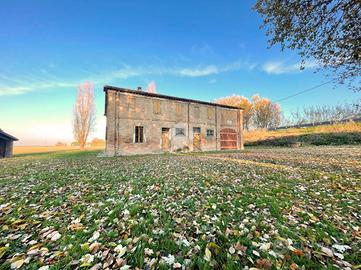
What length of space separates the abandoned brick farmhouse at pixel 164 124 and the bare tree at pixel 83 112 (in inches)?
678

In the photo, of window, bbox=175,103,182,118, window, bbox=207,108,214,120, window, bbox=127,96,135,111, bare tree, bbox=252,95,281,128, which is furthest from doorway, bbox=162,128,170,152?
bare tree, bbox=252,95,281,128

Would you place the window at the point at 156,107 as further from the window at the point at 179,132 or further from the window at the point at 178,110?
the window at the point at 179,132

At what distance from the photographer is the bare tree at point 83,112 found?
3100 centimetres

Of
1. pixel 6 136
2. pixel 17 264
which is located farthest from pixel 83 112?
pixel 17 264

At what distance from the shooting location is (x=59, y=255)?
6.53 feet

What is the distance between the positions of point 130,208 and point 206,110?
20728mm

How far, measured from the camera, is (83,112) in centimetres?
3106

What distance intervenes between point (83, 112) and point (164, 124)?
814 inches

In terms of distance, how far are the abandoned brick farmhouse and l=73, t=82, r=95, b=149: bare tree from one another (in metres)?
17.2

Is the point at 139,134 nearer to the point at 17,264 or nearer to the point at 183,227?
the point at 183,227

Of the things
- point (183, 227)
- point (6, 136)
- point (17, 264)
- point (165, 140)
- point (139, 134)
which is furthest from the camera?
point (6, 136)

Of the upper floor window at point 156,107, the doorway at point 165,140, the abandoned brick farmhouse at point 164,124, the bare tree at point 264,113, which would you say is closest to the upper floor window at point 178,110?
the abandoned brick farmhouse at point 164,124

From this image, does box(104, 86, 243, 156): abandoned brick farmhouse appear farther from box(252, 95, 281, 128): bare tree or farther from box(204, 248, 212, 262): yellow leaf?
box(252, 95, 281, 128): bare tree

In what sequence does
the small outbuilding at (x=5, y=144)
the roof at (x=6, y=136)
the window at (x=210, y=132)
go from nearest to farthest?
the window at (x=210, y=132)
the roof at (x=6, y=136)
the small outbuilding at (x=5, y=144)
